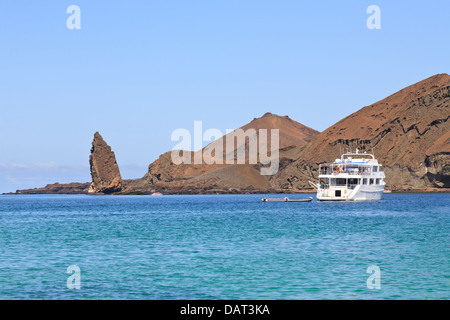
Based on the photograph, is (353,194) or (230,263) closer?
(230,263)

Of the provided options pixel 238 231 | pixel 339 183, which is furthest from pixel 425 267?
pixel 339 183

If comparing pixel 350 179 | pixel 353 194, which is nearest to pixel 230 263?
pixel 353 194

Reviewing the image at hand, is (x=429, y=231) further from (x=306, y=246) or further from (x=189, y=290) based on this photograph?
(x=189, y=290)

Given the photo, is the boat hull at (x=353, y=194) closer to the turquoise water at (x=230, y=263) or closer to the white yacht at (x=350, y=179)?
the white yacht at (x=350, y=179)
